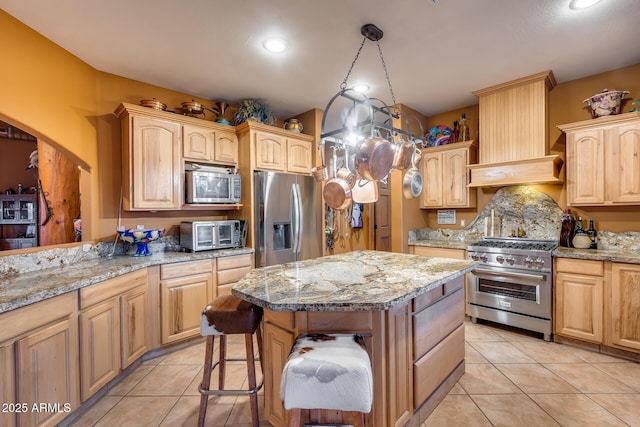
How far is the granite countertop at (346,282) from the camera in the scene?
1309mm

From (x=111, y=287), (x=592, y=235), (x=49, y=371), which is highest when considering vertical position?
(x=592, y=235)

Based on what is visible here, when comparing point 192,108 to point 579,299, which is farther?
point 192,108

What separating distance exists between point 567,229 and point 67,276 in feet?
14.8

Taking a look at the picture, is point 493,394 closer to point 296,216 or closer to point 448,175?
point 296,216

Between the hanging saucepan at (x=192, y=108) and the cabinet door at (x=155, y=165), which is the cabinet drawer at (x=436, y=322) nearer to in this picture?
the cabinet door at (x=155, y=165)

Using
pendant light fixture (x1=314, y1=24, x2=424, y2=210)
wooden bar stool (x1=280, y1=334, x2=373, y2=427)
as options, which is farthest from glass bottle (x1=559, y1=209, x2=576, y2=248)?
wooden bar stool (x1=280, y1=334, x2=373, y2=427)

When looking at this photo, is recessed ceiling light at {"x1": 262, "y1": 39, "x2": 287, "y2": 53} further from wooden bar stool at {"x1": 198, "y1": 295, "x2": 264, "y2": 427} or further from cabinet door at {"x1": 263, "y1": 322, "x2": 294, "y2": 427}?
cabinet door at {"x1": 263, "y1": 322, "x2": 294, "y2": 427}

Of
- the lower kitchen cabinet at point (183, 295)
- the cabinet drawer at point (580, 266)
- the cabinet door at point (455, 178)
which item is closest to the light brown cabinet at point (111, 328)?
the lower kitchen cabinet at point (183, 295)

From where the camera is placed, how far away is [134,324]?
2.42 metres

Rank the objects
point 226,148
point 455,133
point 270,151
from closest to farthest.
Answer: point 226,148
point 270,151
point 455,133

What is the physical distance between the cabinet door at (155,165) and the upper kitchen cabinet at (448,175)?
10.2ft

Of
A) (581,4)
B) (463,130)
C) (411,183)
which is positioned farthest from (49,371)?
(463,130)

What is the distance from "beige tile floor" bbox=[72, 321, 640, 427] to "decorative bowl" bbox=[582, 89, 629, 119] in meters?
2.27

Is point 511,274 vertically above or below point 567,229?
below
